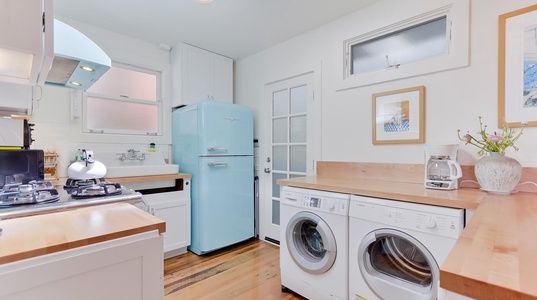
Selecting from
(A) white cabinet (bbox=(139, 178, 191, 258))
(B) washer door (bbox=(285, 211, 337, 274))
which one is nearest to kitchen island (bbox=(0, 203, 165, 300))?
(B) washer door (bbox=(285, 211, 337, 274))

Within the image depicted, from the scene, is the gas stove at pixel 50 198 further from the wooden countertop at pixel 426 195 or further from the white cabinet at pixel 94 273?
the wooden countertop at pixel 426 195

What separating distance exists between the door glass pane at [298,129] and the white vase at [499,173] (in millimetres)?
1562

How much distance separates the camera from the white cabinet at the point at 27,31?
79 cm

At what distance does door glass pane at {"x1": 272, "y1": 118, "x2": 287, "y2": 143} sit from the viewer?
291 centimetres

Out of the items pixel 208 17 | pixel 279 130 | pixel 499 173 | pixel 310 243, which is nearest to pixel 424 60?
pixel 499 173

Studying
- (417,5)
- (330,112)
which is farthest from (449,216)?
(417,5)

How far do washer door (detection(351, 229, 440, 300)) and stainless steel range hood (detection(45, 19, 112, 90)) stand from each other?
1.84m

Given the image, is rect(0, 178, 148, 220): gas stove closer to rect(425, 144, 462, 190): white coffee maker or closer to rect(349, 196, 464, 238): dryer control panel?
rect(349, 196, 464, 238): dryer control panel

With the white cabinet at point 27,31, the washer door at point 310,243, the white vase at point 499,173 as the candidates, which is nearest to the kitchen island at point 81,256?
the white cabinet at point 27,31

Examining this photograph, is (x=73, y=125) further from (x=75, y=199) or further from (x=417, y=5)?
(x=417, y=5)

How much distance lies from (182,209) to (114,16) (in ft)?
6.52

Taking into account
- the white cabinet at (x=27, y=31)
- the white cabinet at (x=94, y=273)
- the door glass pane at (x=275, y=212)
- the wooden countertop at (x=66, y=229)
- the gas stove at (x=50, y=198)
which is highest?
the white cabinet at (x=27, y=31)

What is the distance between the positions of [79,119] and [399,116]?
300cm

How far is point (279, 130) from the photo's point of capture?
9.74ft
